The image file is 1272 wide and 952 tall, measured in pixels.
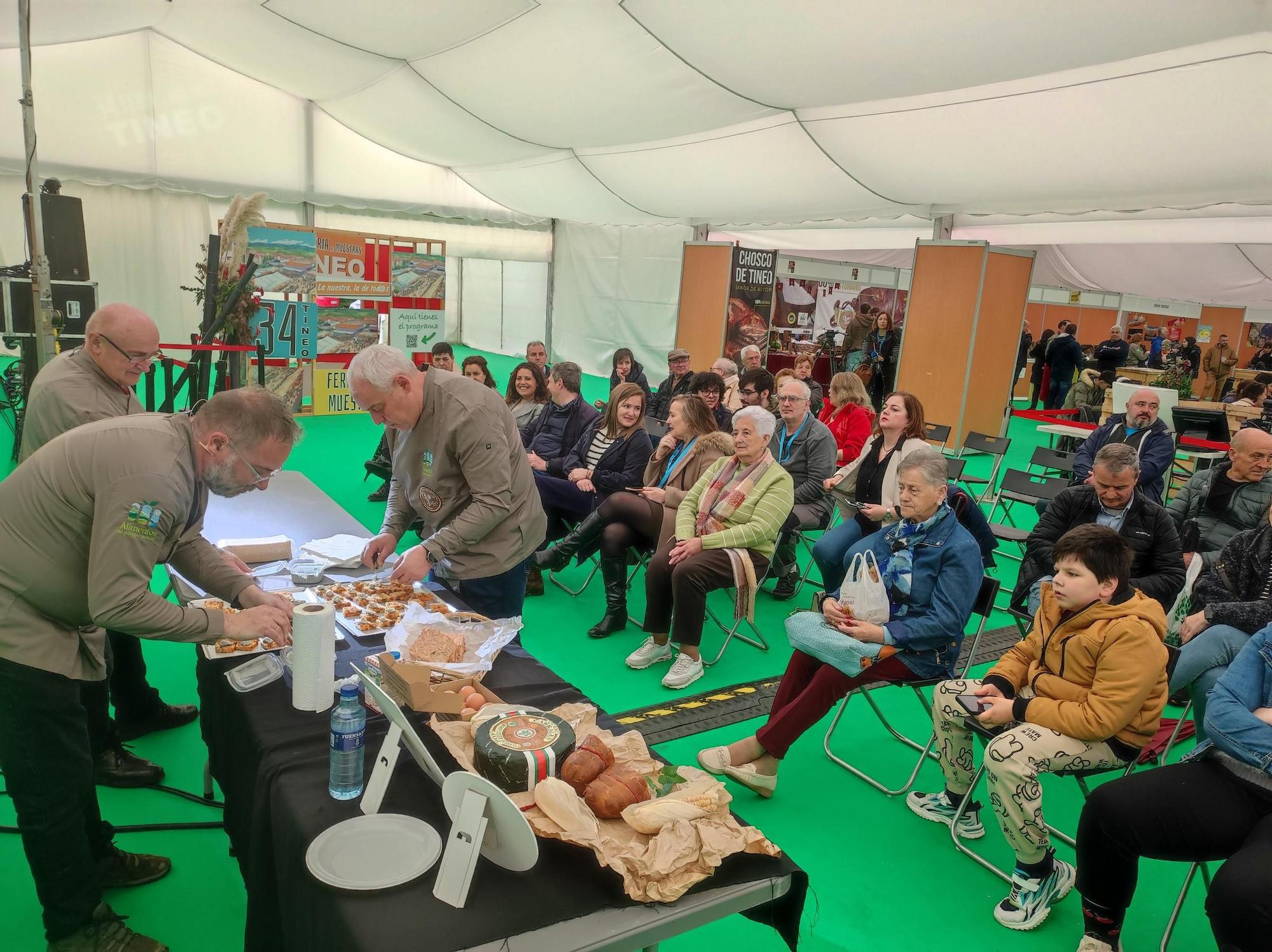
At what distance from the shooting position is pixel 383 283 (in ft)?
33.6

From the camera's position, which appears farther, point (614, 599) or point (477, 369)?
point (477, 369)

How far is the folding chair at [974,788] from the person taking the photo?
8.07 ft

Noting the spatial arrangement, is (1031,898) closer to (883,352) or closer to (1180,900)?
(1180,900)

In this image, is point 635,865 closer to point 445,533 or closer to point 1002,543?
point 445,533

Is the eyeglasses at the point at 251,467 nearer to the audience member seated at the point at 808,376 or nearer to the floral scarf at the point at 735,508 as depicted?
the floral scarf at the point at 735,508

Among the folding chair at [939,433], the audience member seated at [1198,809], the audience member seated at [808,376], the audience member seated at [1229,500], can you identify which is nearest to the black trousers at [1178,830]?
the audience member seated at [1198,809]

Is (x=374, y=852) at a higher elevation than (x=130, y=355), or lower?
lower

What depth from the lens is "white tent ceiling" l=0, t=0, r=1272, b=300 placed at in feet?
18.7

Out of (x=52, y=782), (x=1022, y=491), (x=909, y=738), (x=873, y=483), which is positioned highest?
(x=873, y=483)

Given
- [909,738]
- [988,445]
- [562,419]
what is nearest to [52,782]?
[909,738]

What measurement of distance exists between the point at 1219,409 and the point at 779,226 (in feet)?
19.8

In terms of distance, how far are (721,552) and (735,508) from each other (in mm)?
236

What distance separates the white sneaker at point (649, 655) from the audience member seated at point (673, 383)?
12.8ft

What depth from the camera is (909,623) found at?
116 inches
